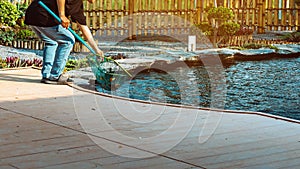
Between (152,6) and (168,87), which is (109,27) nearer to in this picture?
(152,6)

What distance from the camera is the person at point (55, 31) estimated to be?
7.16 meters

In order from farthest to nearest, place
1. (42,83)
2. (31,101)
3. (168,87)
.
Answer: (168,87), (42,83), (31,101)

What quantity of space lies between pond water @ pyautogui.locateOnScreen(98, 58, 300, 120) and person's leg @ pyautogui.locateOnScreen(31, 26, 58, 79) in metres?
0.81

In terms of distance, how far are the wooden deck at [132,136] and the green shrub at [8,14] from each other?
24.2 feet

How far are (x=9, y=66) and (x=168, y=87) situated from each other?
235 cm

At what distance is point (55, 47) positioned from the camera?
7.41 metres

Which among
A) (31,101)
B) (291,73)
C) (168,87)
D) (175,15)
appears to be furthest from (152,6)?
(31,101)

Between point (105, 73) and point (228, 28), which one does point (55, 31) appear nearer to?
point (105, 73)

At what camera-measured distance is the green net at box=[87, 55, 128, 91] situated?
299 inches

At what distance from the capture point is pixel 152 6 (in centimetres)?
1664

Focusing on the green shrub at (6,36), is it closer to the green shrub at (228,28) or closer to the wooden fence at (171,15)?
the wooden fence at (171,15)

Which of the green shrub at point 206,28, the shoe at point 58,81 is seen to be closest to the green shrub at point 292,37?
the green shrub at point 206,28

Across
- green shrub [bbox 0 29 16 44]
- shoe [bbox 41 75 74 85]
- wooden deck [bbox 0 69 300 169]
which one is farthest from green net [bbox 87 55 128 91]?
green shrub [bbox 0 29 16 44]

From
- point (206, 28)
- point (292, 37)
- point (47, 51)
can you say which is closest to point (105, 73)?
point (47, 51)
